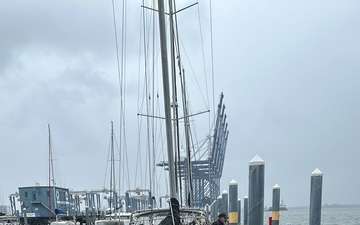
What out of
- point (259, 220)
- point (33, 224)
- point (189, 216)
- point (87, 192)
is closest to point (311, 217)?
point (259, 220)

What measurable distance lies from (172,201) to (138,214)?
2.26m

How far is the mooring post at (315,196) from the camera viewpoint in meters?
20.1

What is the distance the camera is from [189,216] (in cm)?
1346

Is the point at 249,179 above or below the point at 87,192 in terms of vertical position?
above

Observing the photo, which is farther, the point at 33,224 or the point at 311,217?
the point at 33,224

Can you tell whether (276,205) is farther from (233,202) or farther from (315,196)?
(315,196)

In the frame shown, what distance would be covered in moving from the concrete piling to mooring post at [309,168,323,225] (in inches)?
222

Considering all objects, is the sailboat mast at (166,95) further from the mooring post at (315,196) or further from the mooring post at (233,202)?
the mooring post at (233,202)

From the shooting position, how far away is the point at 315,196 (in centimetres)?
2034

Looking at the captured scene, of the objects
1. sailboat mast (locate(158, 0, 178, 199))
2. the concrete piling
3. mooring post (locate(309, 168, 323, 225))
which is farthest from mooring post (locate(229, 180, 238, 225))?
sailboat mast (locate(158, 0, 178, 199))

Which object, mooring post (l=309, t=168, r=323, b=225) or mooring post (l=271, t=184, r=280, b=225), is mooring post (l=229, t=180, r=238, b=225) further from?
mooring post (l=309, t=168, r=323, b=225)

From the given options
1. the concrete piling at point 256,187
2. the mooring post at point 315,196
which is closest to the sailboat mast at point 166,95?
the concrete piling at point 256,187

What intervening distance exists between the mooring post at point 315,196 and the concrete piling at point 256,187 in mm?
5634

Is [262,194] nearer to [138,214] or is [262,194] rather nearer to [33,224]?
[138,214]
